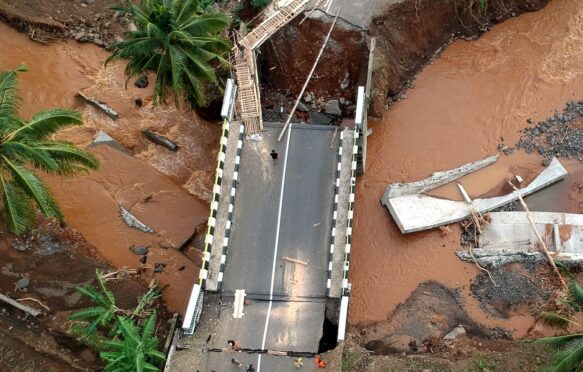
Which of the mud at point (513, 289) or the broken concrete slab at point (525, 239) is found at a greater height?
the broken concrete slab at point (525, 239)

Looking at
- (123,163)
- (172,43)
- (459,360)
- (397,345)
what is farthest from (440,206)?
(123,163)

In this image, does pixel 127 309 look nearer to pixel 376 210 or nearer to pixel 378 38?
pixel 376 210

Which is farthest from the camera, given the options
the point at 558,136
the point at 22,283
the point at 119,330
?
the point at 558,136

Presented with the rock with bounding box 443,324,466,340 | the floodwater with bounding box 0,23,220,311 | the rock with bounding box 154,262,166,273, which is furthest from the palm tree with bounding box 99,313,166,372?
the rock with bounding box 443,324,466,340

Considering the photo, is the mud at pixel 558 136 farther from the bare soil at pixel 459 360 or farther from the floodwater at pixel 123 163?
the floodwater at pixel 123 163

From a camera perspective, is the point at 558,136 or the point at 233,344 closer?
the point at 233,344

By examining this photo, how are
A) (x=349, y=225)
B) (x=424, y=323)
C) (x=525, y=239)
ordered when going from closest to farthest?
1. (x=349, y=225)
2. (x=424, y=323)
3. (x=525, y=239)

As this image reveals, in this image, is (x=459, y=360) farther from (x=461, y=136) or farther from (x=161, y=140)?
(x=161, y=140)

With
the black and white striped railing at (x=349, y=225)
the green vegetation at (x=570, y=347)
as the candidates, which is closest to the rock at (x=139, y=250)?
the black and white striped railing at (x=349, y=225)
